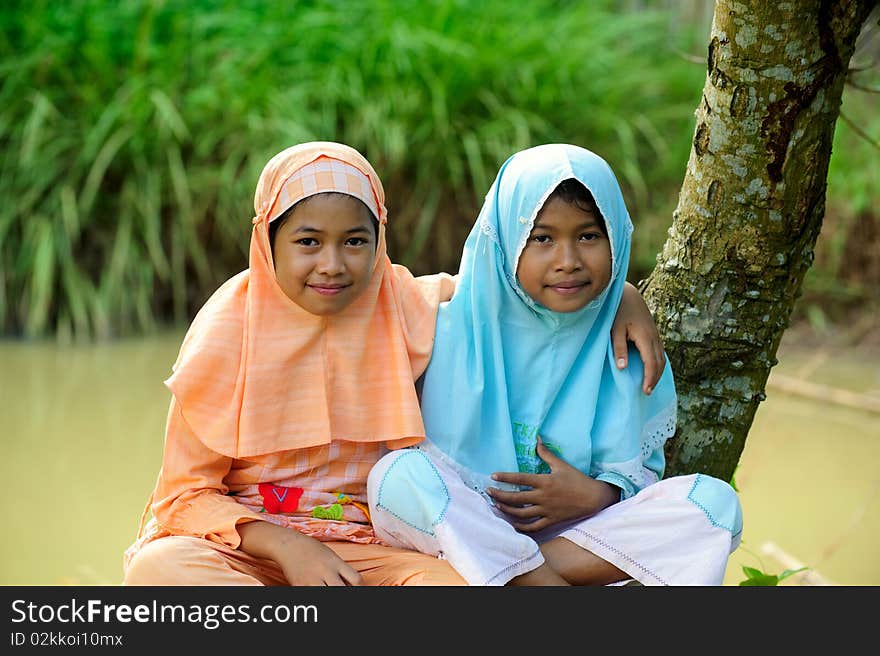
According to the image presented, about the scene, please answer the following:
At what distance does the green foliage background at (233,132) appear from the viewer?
520 centimetres

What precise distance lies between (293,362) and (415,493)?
1.17ft

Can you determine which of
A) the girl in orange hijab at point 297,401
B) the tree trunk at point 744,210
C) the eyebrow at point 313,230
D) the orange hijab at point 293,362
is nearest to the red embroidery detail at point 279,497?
the girl in orange hijab at point 297,401

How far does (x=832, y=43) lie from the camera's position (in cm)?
228

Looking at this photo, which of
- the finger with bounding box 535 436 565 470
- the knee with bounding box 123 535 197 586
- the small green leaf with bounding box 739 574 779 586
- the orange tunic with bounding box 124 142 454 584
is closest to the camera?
the knee with bounding box 123 535 197 586

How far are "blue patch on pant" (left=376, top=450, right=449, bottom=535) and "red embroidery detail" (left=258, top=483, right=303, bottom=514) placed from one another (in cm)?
20

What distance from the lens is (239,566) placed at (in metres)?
2.06

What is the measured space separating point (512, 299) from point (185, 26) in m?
3.94

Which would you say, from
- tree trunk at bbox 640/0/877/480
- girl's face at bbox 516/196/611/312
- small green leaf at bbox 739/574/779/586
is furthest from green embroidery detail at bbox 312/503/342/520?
small green leaf at bbox 739/574/779/586

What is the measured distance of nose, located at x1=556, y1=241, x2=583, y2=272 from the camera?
210 cm

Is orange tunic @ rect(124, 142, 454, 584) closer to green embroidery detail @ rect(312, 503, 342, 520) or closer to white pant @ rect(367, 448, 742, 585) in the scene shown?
green embroidery detail @ rect(312, 503, 342, 520)

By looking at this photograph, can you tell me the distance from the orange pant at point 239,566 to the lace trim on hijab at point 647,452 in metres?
0.41

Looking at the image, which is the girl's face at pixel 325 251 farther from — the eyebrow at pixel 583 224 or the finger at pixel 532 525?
the finger at pixel 532 525

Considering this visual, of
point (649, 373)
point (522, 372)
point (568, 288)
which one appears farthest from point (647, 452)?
point (568, 288)
